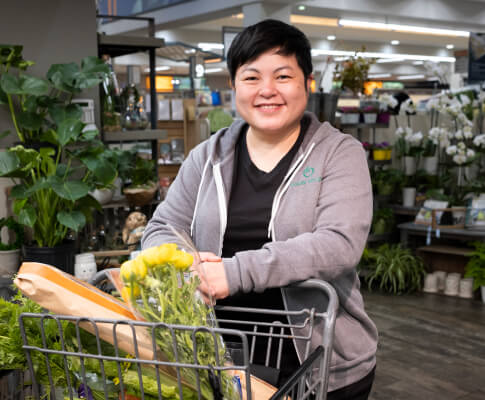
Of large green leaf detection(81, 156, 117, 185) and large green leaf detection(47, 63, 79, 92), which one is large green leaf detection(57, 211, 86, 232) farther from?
large green leaf detection(47, 63, 79, 92)

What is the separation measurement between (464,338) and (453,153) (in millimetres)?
1986

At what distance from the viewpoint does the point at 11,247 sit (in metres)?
3.04

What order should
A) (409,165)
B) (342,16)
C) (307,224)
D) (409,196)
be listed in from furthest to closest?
(342,16) → (409,165) → (409,196) → (307,224)

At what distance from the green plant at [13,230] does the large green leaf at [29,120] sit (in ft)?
1.82

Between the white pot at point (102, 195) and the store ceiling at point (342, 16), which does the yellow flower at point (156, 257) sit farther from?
the store ceiling at point (342, 16)

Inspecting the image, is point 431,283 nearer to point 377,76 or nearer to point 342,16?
point 342,16

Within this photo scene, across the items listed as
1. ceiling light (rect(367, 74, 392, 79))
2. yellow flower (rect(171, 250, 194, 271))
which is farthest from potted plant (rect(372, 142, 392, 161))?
ceiling light (rect(367, 74, 392, 79))

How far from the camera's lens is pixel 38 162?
294 cm

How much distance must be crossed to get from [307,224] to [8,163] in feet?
6.34

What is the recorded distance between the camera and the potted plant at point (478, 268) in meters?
5.12

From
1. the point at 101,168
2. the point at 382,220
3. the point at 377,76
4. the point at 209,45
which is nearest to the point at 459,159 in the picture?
the point at 382,220

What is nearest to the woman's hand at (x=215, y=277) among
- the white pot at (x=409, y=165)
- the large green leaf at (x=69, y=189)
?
the large green leaf at (x=69, y=189)

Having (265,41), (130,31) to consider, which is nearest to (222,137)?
(265,41)

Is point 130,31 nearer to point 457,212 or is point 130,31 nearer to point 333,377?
point 457,212
